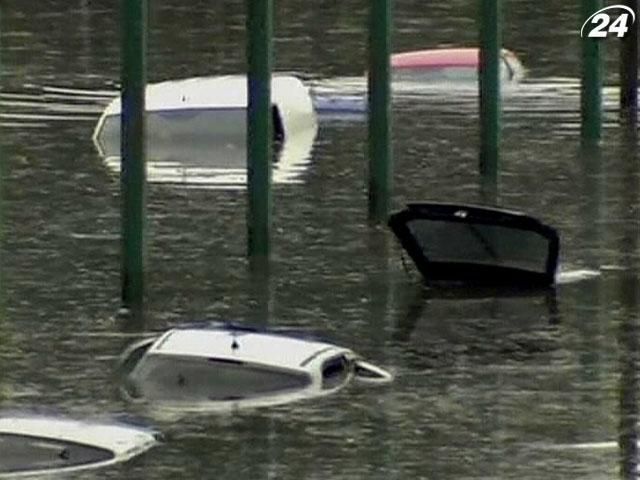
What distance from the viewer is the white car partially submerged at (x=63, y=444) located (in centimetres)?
1078

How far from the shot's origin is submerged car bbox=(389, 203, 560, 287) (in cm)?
1471

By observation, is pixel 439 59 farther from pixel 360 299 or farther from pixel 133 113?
pixel 133 113

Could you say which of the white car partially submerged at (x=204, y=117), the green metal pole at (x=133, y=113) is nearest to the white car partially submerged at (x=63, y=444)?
the green metal pole at (x=133, y=113)

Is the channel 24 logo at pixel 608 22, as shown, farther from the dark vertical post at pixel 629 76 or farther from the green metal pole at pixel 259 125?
the green metal pole at pixel 259 125

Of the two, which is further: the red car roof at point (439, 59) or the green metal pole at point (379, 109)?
the red car roof at point (439, 59)

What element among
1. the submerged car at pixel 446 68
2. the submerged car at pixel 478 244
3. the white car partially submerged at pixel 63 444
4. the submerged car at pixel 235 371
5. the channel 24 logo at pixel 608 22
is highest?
the channel 24 logo at pixel 608 22

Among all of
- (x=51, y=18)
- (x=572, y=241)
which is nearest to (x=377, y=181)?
(x=572, y=241)

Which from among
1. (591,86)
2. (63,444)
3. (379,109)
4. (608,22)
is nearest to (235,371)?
(63,444)

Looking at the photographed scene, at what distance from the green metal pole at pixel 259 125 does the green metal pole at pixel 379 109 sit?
151 centimetres

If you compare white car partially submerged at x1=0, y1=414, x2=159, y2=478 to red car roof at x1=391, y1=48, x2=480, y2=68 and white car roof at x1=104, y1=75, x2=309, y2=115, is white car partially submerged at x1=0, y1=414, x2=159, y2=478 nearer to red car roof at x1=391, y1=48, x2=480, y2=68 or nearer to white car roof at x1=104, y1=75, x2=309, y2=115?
white car roof at x1=104, y1=75, x2=309, y2=115

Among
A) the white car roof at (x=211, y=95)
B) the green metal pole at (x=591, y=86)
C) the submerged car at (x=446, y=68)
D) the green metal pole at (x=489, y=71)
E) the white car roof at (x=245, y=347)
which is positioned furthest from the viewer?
the submerged car at (x=446, y=68)

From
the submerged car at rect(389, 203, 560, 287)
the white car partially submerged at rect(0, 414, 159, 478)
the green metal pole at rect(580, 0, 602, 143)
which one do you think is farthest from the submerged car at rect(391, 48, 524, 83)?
the white car partially submerged at rect(0, 414, 159, 478)

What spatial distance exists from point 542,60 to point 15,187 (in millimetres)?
9022

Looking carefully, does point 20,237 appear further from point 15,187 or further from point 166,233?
point 15,187
